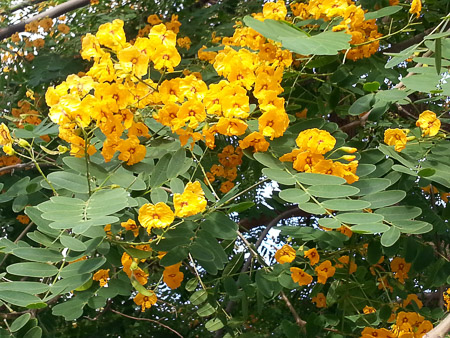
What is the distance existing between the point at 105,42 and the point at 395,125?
3.54ft

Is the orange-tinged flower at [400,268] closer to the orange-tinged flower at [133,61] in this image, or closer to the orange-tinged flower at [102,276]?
the orange-tinged flower at [102,276]

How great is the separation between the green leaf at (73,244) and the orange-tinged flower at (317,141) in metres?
0.57

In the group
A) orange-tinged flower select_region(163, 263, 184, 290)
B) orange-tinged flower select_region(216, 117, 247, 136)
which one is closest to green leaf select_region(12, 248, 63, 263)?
orange-tinged flower select_region(163, 263, 184, 290)

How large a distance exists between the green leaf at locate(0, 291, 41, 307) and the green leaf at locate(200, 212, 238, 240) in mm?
447

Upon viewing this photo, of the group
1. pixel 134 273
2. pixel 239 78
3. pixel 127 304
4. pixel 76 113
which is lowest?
pixel 127 304

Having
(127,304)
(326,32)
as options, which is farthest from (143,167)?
(127,304)

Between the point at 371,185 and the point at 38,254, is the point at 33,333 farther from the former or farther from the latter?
the point at 371,185

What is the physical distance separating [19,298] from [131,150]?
449 millimetres

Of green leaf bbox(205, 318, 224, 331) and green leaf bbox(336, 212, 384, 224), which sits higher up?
green leaf bbox(336, 212, 384, 224)

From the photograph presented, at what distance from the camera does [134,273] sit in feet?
4.81

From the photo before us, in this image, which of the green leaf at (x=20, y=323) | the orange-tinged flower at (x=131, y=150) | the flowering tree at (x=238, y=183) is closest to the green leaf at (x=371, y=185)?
the flowering tree at (x=238, y=183)

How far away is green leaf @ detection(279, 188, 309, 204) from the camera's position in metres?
1.29

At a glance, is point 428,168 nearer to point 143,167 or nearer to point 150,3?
point 143,167

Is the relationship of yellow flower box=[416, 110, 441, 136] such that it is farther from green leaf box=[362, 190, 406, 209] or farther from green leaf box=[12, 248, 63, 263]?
green leaf box=[12, 248, 63, 263]
